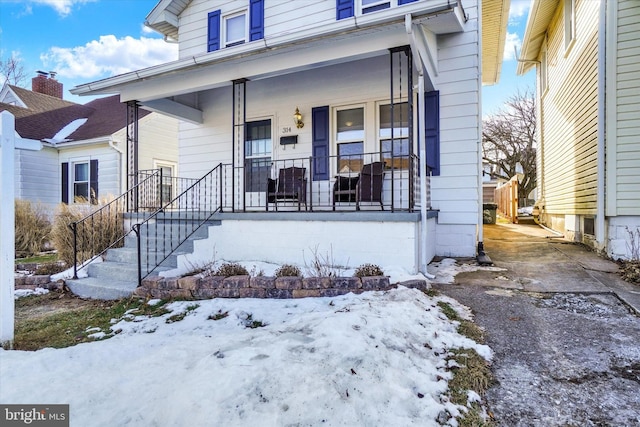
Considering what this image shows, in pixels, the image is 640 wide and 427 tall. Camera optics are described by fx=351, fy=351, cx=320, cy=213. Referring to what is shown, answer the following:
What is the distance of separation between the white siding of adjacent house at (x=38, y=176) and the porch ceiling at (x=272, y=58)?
21.9 ft

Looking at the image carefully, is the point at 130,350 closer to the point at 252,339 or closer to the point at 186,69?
the point at 252,339

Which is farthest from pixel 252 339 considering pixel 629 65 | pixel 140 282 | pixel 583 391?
pixel 629 65

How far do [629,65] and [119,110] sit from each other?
14824 mm

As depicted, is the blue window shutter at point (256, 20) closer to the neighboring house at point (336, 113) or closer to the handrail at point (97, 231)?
the neighboring house at point (336, 113)

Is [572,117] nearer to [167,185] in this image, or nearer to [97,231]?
[97,231]

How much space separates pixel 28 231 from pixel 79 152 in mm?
4739

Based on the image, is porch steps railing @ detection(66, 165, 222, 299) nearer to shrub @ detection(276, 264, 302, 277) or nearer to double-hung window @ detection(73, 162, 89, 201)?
shrub @ detection(276, 264, 302, 277)

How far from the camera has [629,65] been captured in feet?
18.7

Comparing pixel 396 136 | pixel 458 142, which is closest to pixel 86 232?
pixel 396 136

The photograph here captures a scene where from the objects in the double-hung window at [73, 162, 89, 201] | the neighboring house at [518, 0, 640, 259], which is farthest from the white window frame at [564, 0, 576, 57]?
the double-hung window at [73, 162, 89, 201]

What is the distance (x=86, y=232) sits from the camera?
236 inches

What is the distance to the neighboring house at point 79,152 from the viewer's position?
36.9 ft

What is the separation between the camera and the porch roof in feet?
30.1

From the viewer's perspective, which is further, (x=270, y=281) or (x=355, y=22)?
(x=355, y=22)
